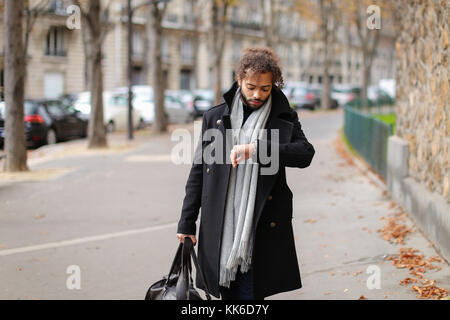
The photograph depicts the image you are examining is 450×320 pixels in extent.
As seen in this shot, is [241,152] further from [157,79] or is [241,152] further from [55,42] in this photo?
[55,42]

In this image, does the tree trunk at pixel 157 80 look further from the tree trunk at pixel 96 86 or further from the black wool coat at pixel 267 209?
the black wool coat at pixel 267 209

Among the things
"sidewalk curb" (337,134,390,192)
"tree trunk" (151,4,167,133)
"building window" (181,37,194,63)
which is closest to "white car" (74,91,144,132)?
"tree trunk" (151,4,167,133)

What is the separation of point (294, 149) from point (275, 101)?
0.28m

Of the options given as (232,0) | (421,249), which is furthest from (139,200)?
(232,0)

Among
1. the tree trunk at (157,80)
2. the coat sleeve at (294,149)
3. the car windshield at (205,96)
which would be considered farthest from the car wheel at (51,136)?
the coat sleeve at (294,149)

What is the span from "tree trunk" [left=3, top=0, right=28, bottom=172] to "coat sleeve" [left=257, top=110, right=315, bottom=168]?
10.5 meters

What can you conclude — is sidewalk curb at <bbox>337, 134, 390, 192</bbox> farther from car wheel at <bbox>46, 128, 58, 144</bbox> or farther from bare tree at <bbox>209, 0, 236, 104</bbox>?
bare tree at <bbox>209, 0, 236, 104</bbox>

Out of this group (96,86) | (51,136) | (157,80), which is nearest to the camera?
(96,86)

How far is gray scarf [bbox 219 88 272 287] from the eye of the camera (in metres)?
3.68

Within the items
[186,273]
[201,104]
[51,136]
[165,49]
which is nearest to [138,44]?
[165,49]

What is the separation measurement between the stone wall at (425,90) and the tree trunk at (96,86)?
380 inches

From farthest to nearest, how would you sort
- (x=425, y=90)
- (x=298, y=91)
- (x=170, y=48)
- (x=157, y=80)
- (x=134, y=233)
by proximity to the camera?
(x=170, y=48) < (x=298, y=91) < (x=157, y=80) < (x=425, y=90) < (x=134, y=233)

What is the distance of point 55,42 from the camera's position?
159ft

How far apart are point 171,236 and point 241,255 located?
449cm
